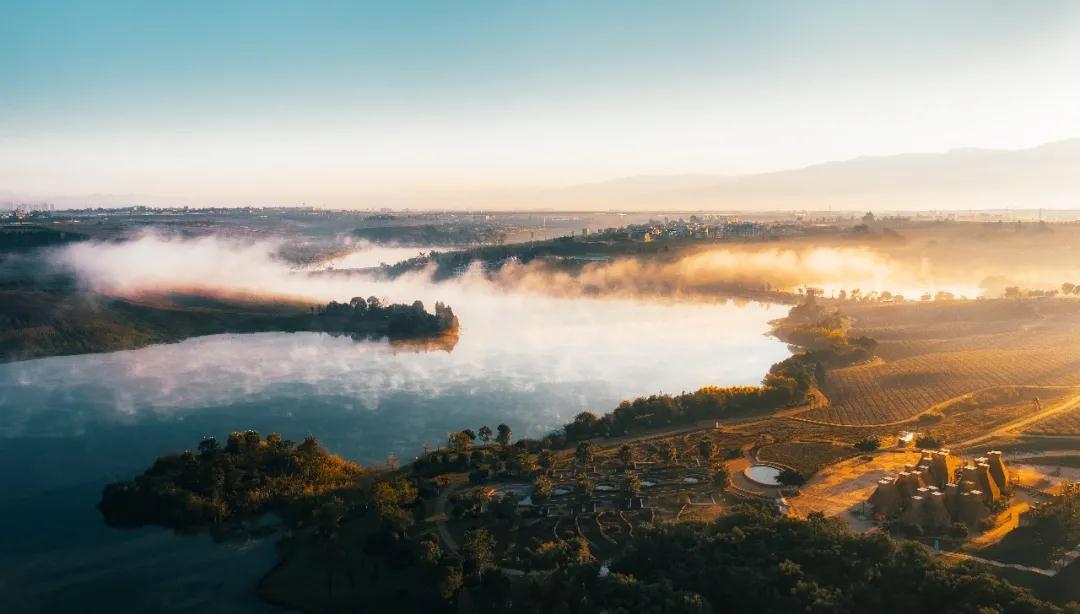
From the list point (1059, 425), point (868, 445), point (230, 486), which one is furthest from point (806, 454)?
point (230, 486)

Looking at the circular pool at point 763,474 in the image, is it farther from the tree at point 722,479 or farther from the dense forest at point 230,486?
the dense forest at point 230,486

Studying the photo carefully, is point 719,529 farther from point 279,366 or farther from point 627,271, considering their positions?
point 627,271

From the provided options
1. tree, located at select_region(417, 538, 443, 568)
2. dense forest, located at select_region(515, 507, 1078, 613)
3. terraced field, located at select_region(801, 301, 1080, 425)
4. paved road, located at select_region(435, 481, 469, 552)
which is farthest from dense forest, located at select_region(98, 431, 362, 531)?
terraced field, located at select_region(801, 301, 1080, 425)

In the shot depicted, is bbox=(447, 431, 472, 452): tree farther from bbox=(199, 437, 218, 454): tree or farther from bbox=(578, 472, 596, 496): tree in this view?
bbox=(199, 437, 218, 454): tree

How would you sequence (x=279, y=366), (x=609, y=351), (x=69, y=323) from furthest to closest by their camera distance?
(x=69, y=323)
(x=609, y=351)
(x=279, y=366)

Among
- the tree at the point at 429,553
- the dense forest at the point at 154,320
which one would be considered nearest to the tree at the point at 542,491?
the tree at the point at 429,553

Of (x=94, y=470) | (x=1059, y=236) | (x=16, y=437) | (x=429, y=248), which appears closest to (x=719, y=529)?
(x=94, y=470)

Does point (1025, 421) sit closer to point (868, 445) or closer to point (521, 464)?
point (868, 445)
